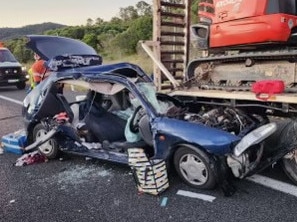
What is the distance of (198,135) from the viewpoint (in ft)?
16.9

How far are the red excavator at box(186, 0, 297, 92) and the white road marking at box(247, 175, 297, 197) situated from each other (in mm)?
1220

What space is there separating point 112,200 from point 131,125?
51.8 inches

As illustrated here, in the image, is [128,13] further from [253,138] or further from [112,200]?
[253,138]

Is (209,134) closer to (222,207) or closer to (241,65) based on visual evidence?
(222,207)

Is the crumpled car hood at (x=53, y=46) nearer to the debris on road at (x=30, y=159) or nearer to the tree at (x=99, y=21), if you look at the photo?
the debris on road at (x=30, y=159)

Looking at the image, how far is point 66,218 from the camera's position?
478cm

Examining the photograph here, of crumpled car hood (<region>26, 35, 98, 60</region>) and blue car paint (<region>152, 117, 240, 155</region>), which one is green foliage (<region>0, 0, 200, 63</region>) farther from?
blue car paint (<region>152, 117, 240, 155</region>)

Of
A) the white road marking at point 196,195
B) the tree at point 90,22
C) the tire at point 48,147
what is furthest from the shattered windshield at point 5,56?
the tree at point 90,22

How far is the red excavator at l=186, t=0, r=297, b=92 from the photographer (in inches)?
245

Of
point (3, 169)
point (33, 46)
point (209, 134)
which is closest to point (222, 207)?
point (209, 134)

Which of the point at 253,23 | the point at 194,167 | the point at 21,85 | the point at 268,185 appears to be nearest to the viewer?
the point at 194,167

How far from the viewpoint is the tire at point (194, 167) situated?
5.13m

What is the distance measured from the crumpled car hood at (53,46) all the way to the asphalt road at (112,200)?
2073 mm

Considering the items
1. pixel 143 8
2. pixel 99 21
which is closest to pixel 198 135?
pixel 143 8
